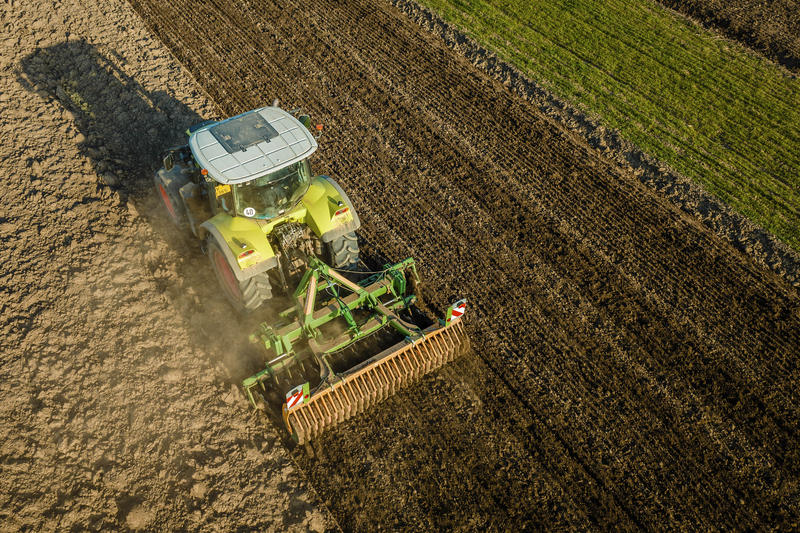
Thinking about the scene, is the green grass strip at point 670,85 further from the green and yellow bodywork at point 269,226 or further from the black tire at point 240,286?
the black tire at point 240,286

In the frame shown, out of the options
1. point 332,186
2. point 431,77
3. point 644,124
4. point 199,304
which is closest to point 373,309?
point 332,186

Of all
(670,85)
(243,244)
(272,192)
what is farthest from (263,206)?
(670,85)

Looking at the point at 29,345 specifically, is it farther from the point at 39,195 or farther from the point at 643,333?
the point at 643,333

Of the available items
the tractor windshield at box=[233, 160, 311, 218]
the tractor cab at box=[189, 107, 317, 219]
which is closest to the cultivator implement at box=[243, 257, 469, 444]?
the tractor windshield at box=[233, 160, 311, 218]

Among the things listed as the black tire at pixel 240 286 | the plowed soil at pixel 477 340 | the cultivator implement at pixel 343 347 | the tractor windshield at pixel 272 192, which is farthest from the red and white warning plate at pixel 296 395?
the tractor windshield at pixel 272 192

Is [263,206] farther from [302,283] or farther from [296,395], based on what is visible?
[296,395]
